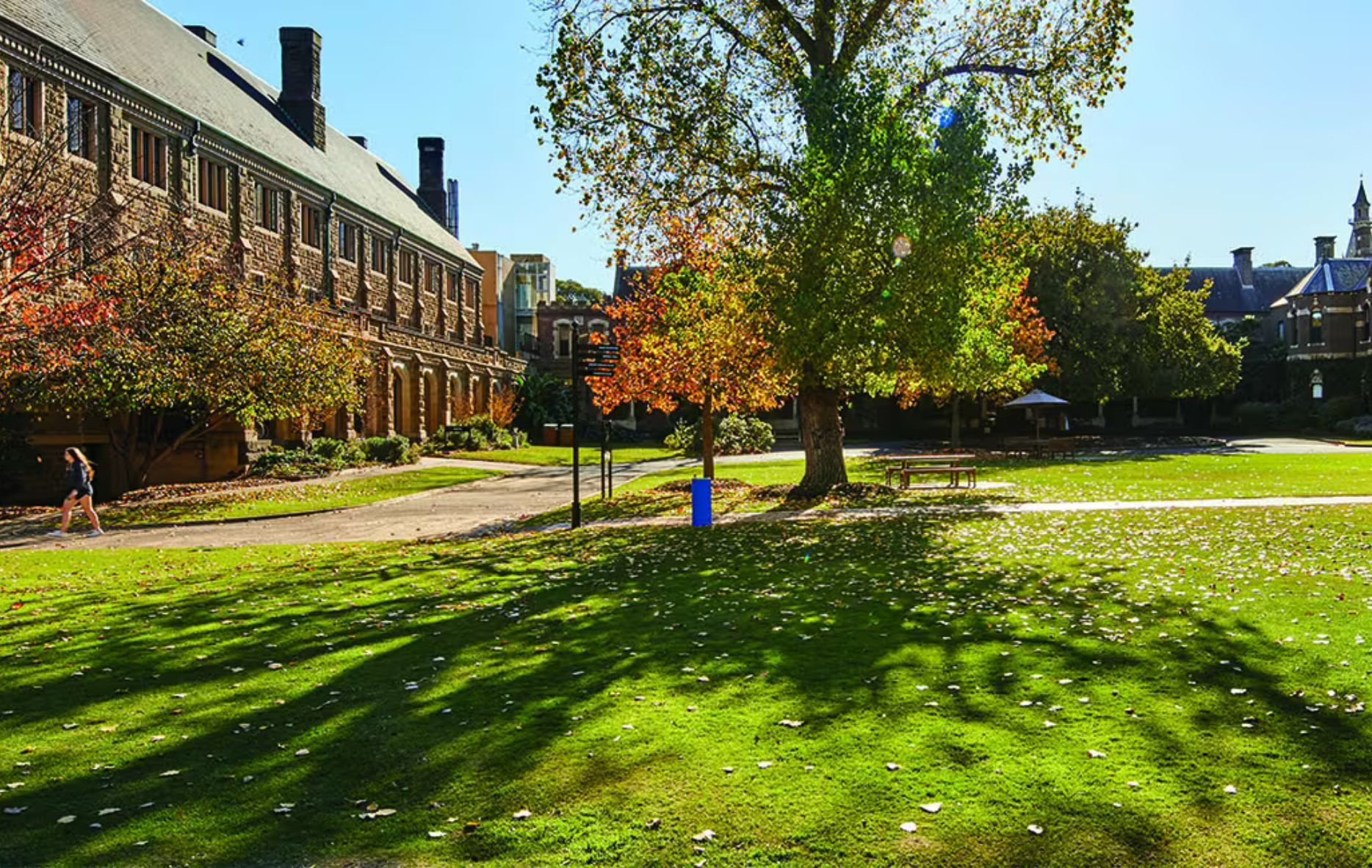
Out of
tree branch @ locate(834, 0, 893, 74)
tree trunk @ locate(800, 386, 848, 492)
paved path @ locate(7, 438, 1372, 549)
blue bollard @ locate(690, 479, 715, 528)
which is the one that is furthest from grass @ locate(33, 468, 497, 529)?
tree branch @ locate(834, 0, 893, 74)

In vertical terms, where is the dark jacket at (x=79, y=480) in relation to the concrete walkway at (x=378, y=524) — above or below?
above

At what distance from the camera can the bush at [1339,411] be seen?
5828cm

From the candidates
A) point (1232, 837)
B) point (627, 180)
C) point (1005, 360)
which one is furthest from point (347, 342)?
point (1232, 837)

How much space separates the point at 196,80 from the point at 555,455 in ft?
64.2

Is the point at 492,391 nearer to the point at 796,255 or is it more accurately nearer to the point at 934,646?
the point at 796,255

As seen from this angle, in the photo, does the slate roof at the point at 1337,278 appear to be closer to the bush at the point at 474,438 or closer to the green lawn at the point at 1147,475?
the green lawn at the point at 1147,475

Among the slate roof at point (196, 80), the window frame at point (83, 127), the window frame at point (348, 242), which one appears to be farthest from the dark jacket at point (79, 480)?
the window frame at point (348, 242)

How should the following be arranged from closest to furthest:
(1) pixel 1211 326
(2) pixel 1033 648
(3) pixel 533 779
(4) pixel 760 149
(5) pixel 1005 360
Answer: (3) pixel 533 779, (2) pixel 1033 648, (4) pixel 760 149, (5) pixel 1005 360, (1) pixel 1211 326

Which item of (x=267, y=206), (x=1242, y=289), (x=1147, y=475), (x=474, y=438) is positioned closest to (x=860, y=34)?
(x=1147, y=475)

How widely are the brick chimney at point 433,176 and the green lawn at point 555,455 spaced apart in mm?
22101

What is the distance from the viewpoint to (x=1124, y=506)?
1989cm

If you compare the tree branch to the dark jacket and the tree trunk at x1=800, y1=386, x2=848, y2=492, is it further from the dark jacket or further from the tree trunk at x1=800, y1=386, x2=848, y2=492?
the dark jacket

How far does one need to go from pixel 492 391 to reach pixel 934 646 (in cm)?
5409

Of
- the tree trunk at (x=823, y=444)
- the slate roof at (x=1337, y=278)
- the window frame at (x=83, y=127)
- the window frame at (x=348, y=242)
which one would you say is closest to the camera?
the tree trunk at (x=823, y=444)
